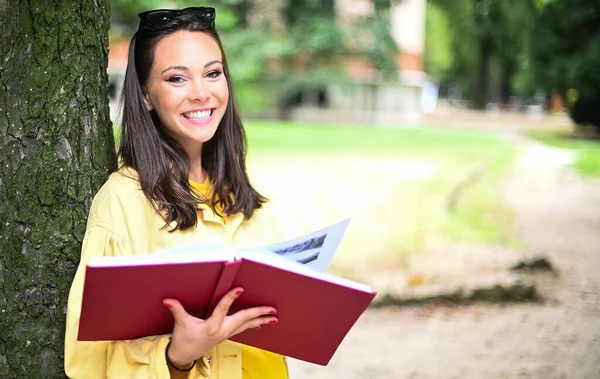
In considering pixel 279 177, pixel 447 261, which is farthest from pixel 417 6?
pixel 447 261

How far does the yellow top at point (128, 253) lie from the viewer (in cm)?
186

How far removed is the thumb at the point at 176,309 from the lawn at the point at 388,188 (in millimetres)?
609

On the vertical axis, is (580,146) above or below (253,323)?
below

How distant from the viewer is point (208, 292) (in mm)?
1760

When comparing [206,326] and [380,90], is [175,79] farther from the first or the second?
[380,90]

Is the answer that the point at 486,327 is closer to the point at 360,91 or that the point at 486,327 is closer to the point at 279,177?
the point at 279,177

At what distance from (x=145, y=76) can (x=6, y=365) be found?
0.93m

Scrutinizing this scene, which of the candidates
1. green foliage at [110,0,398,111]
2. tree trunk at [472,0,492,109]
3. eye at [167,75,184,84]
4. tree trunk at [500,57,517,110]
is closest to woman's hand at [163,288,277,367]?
eye at [167,75,184,84]

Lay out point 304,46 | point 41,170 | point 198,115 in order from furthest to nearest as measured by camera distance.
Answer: point 304,46 < point 41,170 < point 198,115

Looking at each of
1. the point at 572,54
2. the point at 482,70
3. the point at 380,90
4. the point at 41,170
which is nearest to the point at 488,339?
the point at 41,170

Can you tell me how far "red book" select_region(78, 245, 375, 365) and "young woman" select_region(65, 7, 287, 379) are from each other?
0.04 metres

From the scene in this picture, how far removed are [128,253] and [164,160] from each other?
30cm

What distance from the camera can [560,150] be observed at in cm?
1861

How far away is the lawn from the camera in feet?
28.8
